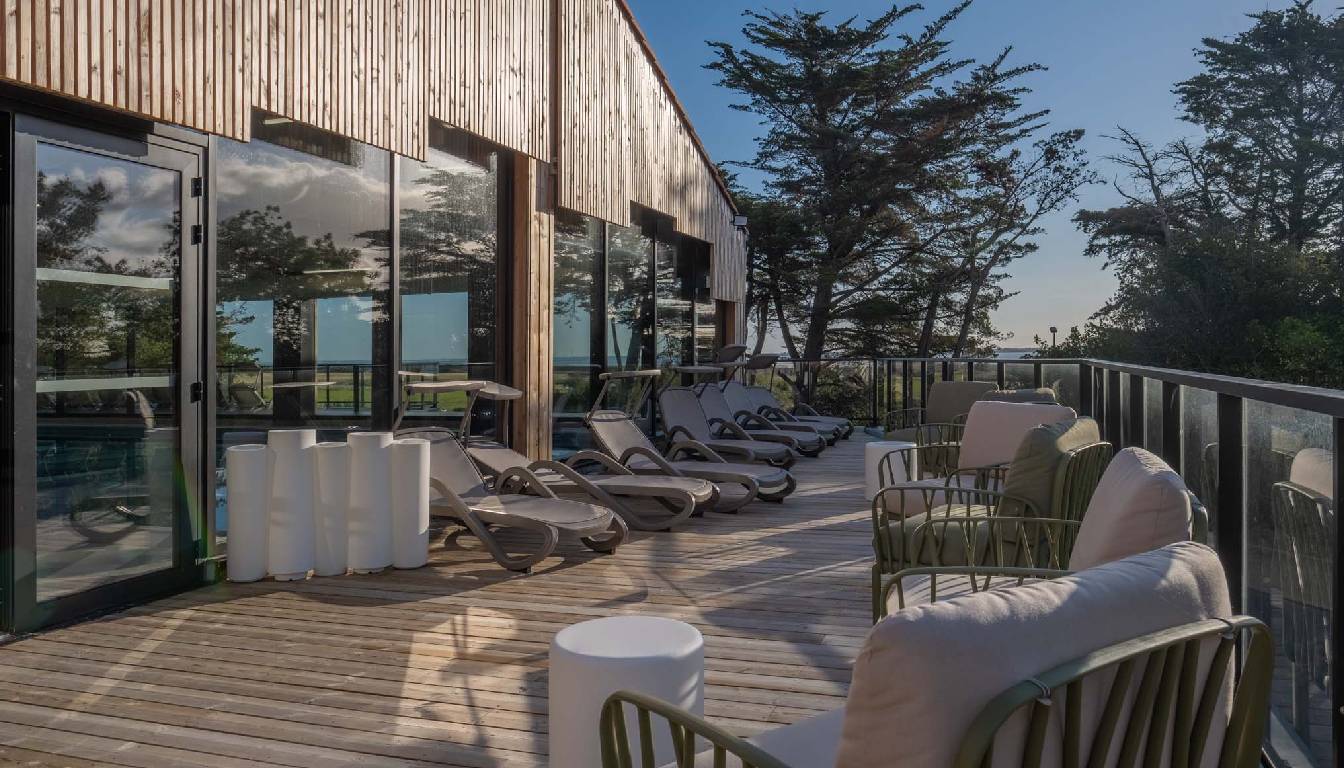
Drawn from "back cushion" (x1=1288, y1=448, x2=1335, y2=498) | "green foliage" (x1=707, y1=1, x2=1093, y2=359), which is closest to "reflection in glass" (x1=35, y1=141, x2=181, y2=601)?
"back cushion" (x1=1288, y1=448, x2=1335, y2=498)

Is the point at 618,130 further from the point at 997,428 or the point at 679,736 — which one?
the point at 679,736

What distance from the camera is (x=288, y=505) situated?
4953 mm

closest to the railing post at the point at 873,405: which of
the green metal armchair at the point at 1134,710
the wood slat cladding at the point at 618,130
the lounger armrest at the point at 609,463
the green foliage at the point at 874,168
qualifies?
the wood slat cladding at the point at 618,130

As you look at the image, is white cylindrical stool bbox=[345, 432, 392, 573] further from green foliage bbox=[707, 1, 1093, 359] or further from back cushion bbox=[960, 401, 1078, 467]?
green foliage bbox=[707, 1, 1093, 359]

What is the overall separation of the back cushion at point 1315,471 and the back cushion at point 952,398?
644 centimetres

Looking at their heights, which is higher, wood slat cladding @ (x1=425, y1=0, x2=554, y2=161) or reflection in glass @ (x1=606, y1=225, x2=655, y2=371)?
wood slat cladding @ (x1=425, y1=0, x2=554, y2=161)

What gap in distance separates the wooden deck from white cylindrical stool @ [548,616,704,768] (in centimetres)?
39

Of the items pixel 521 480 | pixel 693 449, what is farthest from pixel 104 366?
pixel 693 449

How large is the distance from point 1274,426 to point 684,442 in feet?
17.9

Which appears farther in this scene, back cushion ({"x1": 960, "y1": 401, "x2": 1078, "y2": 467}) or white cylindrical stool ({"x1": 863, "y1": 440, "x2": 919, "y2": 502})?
white cylindrical stool ({"x1": 863, "y1": 440, "x2": 919, "y2": 502})

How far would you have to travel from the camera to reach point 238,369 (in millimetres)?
5234

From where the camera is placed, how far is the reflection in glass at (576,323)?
8.65 m

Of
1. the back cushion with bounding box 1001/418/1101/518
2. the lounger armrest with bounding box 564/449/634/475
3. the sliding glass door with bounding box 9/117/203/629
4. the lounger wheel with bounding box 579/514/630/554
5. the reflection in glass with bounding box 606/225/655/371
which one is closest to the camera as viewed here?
the back cushion with bounding box 1001/418/1101/518

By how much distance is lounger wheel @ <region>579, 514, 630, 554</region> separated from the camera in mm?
5586
